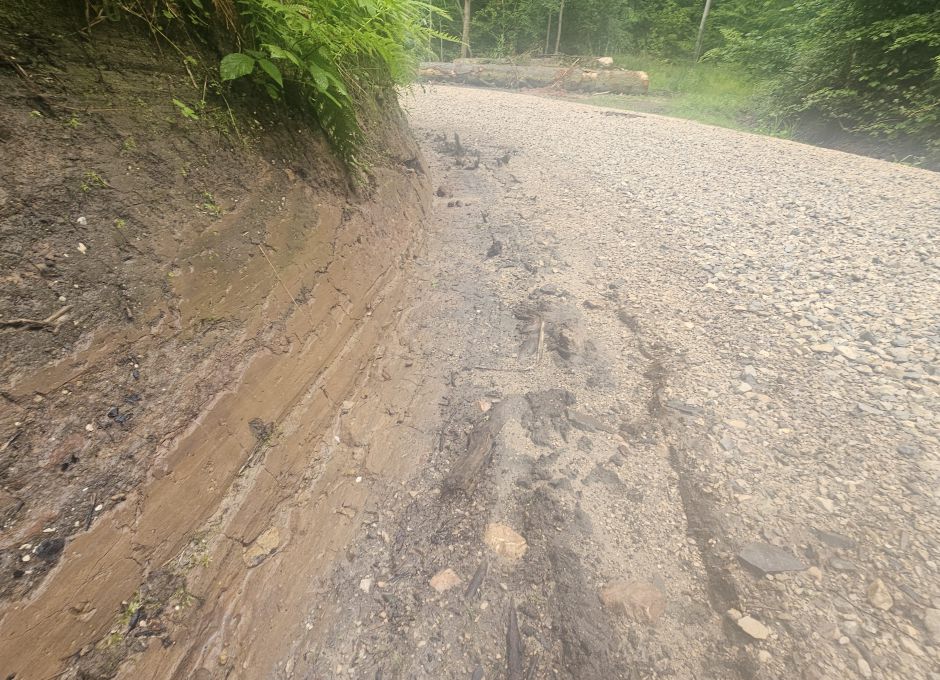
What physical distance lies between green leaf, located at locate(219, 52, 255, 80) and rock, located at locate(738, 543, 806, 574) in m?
3.11

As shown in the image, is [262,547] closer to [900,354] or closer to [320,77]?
[320,77]

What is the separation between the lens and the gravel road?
154 cm

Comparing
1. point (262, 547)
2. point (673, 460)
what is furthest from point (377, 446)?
point (673, 460)

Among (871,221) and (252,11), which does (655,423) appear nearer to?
(252,11)

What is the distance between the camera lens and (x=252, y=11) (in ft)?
6.06

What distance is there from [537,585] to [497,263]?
281 cm

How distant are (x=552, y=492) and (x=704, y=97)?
14.9 metres

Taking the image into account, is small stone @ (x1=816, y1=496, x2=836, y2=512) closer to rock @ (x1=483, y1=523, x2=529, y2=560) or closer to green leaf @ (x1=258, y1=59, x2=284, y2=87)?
rock @ (x1=483, y1=523, x2=529, y2=560)

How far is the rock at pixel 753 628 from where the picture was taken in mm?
1529

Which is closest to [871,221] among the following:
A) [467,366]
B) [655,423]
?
[655,423]

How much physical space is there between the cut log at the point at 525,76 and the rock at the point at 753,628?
55.7 ft

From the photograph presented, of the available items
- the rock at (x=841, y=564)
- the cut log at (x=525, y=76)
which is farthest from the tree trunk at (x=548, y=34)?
the rock at (x=841, y=564)

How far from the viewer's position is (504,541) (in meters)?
1.86

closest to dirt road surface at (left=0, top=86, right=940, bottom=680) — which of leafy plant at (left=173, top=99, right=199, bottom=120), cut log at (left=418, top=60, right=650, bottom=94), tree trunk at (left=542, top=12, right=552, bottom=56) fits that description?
leafy plant at (left=173, top=99, right=199, bottom=120)
